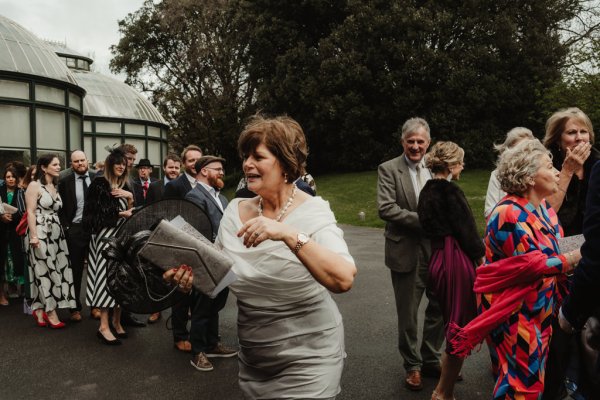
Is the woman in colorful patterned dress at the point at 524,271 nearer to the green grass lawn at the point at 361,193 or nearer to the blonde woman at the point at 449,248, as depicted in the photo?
the blonde woman at the point at 449,248

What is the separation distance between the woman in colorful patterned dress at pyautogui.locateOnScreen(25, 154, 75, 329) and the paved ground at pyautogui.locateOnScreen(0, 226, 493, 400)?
28cm

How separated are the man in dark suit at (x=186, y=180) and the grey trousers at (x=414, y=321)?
2.54 metres

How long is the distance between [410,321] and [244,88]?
31097 mm

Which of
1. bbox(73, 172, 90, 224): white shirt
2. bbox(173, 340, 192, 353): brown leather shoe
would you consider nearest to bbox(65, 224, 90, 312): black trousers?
bbox(73, 172, 90, 224): white shirt

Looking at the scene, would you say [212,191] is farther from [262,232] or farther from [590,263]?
[590,263]

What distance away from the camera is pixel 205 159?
211 inches

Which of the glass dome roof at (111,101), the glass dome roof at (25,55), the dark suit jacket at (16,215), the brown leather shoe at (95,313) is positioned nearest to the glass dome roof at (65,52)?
the glass dome roof at (111,101)

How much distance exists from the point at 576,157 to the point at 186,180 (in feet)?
13.3

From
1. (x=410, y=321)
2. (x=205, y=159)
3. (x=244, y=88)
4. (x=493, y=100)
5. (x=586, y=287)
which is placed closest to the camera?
(x=586, y=287)

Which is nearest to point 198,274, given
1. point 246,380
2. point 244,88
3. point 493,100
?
point 246,380

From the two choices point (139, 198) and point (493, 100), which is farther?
point (493, 100)

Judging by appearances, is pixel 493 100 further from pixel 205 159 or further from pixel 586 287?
pixel 586 287

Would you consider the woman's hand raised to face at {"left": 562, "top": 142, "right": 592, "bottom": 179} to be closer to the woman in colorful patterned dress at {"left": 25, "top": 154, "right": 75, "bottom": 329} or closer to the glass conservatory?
the woman in colorful patterned dress at {"left": 25, "top": 154, "right": 75, "bottom": 329}

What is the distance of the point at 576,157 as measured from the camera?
373 centimetres
